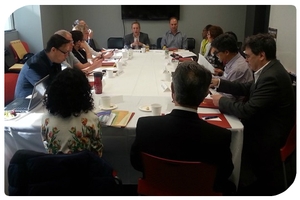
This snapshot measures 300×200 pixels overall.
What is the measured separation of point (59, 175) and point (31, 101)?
3.05 ft

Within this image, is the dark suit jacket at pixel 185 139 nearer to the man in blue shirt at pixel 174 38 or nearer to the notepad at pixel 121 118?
the notepad at pixel 121 118

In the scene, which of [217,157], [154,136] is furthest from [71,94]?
[217,157]

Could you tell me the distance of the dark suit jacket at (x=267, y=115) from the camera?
1.75 metres

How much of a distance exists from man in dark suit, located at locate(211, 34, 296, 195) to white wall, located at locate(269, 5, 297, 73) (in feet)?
6.19

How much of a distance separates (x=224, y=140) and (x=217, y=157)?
9 centimetres

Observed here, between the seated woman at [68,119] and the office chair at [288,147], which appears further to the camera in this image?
the office chair at [288,147]

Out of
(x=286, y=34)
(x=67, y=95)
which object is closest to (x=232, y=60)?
(x=67, y=95)

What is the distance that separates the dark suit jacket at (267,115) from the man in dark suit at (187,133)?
0.46 metres

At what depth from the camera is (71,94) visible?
1.52 m

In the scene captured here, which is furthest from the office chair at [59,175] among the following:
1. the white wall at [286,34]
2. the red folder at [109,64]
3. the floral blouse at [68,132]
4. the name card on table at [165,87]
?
the white wall at [286,34]

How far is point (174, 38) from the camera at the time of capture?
5664 millimetres

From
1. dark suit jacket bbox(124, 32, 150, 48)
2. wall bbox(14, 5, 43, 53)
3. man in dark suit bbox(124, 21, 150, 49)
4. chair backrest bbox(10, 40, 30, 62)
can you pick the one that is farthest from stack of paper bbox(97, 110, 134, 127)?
wall bbox(14, 5, 43, 53)
